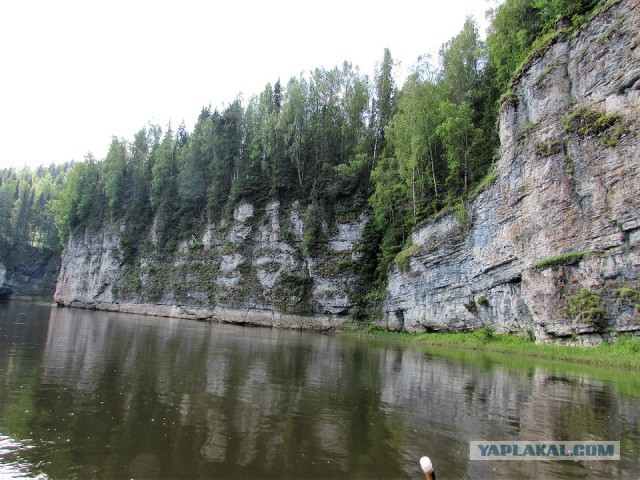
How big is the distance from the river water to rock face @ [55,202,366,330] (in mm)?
33312

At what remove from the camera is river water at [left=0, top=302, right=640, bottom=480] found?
271 inches

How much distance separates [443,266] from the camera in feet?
122

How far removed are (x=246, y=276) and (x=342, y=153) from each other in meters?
23.5

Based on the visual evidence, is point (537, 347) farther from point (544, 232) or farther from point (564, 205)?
point (564, 205)

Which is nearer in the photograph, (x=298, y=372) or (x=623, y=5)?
(x=298, y=372)

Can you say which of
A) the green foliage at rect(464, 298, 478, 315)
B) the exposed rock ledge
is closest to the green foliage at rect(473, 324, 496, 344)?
the green foliage at rect(464, 298, 478, 315)

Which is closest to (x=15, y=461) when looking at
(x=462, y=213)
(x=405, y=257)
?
(x=462, y=213)

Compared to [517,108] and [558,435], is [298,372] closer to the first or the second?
[558,435]

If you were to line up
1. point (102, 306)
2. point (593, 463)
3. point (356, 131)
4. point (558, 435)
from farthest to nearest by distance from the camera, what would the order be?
point (102, 306), point (356, 131), point (558, 435), point (593, 463)

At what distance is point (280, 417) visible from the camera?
9.72 meters

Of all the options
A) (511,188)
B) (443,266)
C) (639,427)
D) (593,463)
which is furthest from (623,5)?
(593,463)

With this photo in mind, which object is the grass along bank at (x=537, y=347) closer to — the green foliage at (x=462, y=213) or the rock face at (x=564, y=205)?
the rock face at (x=564, y=205)

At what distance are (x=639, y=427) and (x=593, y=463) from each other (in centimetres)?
353

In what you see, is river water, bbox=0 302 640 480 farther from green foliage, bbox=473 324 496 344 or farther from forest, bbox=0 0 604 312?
forest, bbox=0 0 604 312
